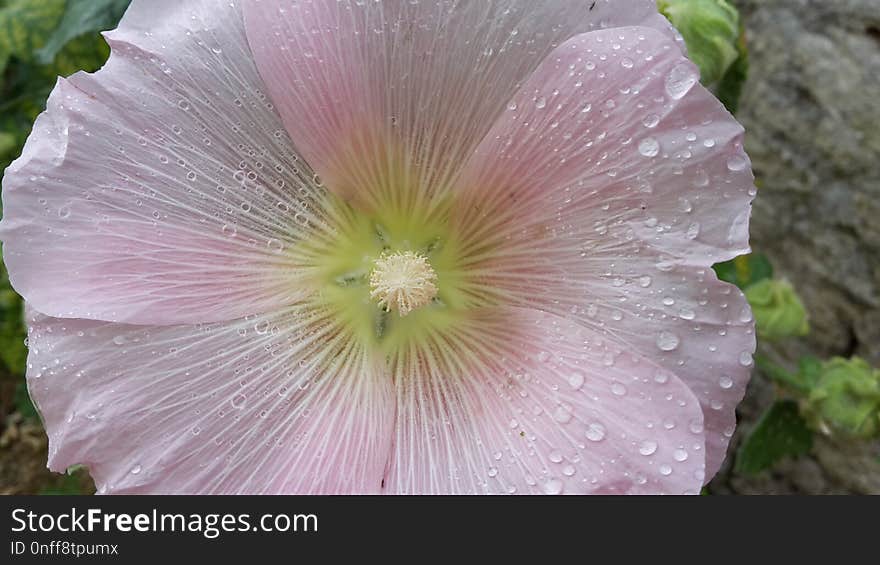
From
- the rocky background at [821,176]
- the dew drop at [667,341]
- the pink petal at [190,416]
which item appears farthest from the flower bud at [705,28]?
the rocky background at [821,176]

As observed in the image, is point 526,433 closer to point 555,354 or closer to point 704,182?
point 555,354

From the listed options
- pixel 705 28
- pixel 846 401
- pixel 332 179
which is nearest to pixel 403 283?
pixel 332 179

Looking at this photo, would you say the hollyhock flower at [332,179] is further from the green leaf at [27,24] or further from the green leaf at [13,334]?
the green leaf at [13,334]

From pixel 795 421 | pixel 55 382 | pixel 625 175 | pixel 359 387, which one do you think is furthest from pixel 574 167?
pixel 795 421

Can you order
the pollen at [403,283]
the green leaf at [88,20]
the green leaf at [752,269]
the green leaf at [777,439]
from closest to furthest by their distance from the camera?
the pollen at [403,283] → the green leaf at [88,20] → the green leaf at [777,439] → the green leaf at [752,269]

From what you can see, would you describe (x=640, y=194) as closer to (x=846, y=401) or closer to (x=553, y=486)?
(x=553, y=486)

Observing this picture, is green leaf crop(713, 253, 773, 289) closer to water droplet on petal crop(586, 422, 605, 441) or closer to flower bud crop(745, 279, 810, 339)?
flower bud crop(745, 279, 810, 339)
